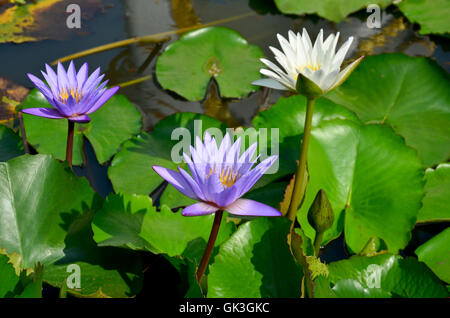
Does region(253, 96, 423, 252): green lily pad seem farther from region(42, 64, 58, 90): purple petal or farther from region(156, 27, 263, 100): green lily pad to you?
region(42, 64, 58, 90): purple petal

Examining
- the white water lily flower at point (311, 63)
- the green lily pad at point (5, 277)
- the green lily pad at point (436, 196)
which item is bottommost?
the green lily pad at point (436, 196)

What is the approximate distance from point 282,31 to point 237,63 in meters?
0.48

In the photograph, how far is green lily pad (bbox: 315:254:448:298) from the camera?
3.71 ft

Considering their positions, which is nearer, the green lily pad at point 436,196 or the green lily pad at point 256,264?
the green lily pad at point 256,264

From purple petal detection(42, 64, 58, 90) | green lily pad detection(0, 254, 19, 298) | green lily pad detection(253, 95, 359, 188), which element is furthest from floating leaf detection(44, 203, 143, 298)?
green lily pad detection(253, 95, 359, 188)

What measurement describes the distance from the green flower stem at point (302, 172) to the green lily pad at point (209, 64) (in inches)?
34.8

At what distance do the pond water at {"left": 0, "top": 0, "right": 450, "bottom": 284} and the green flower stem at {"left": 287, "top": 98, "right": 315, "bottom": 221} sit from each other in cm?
73

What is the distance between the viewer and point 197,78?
213 centimetres

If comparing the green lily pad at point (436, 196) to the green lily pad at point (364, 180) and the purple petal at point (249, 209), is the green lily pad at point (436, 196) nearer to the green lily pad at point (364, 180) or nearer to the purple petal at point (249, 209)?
the green lily pad at point (364, 180)

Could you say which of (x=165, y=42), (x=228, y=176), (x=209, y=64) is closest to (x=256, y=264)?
(x=228, y=176)

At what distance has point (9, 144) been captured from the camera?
1.75m

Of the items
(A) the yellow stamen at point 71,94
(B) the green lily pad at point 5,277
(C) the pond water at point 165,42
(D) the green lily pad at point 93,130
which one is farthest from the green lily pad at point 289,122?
(B) the green lily pad at point 5,277

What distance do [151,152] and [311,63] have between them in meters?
0.75

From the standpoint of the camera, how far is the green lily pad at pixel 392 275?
1.13 m
